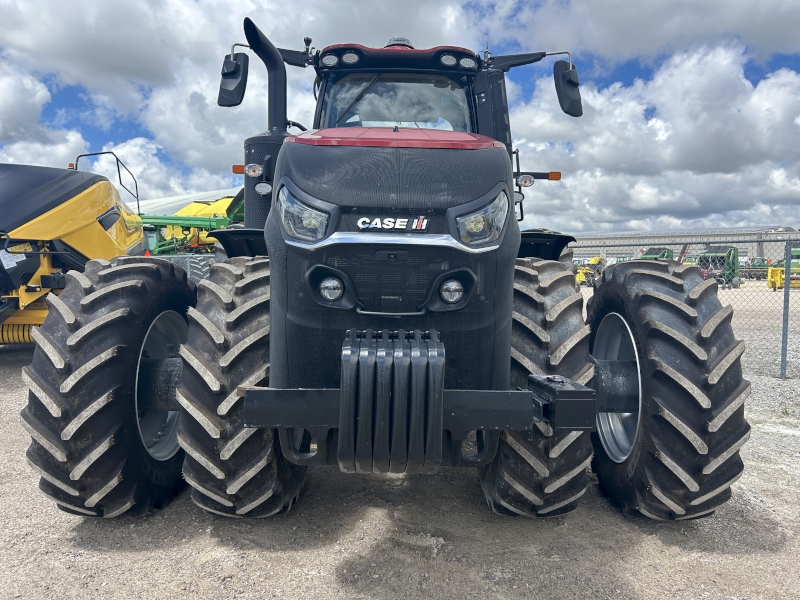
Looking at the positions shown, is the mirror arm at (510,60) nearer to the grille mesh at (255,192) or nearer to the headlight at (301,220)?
the grille mesh at (255,192)

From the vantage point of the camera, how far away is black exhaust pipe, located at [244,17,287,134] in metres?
3.43

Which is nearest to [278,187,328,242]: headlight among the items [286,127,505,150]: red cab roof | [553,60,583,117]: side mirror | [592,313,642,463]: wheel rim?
[286,127,505,150]: red cab roof

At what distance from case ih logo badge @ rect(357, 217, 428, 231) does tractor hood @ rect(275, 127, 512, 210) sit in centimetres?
5

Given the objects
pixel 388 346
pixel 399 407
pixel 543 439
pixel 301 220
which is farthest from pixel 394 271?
pixel 543 439

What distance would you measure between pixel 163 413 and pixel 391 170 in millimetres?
2520

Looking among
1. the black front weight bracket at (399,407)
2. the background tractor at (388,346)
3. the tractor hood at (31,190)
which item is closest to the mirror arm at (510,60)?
the background tractor at (388,346)

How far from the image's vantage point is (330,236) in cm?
237

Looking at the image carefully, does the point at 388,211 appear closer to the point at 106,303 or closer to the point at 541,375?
the point at 541,375

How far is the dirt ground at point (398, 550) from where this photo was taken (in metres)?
2.64

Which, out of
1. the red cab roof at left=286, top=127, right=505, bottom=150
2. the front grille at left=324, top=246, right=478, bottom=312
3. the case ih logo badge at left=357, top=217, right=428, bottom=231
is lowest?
the front grille at left=324, top=246, right=478, bottom=312

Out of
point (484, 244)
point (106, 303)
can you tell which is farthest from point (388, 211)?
point (106, 303)

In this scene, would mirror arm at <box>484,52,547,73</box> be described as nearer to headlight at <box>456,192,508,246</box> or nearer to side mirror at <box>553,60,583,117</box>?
side mirror at <box>553,60,583,117</box>

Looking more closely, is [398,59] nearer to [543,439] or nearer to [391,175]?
[391,175]

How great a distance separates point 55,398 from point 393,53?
111 inches
